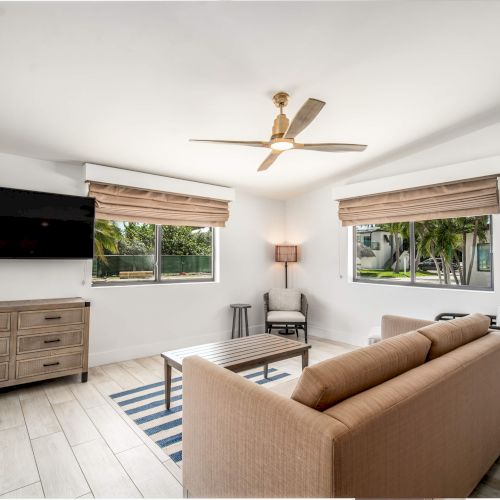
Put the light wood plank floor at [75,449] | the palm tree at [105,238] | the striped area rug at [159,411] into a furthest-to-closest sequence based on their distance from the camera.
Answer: the palm tree at [105,238], the striped area rug at [159,411], the light wood plank floor at [75,449]

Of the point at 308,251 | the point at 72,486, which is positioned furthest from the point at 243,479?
the point at 308,251

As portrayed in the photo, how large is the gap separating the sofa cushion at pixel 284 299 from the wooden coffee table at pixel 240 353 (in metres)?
1.86

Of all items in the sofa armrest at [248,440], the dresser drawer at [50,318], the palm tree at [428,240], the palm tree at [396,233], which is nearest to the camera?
the sofa armrest at [248,440]

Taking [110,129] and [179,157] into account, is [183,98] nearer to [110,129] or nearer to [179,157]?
[110,129]

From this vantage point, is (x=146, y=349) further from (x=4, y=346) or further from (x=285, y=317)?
(x=285, y=317)

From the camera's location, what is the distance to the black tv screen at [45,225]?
3.06 m

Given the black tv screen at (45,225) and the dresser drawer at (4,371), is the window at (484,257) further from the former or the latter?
the dresser drawer at (4,371)

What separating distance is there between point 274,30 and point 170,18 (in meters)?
0.59

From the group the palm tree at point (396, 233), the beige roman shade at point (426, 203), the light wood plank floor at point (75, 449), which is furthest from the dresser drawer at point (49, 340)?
the palm tree at point (396, 233)

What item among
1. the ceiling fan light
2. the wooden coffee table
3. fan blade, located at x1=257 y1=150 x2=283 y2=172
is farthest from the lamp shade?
the ceiling fan light

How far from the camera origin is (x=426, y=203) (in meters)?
3.76

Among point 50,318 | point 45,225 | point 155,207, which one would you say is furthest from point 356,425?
point 155,207

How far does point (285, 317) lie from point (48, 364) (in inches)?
108

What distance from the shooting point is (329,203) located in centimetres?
486
